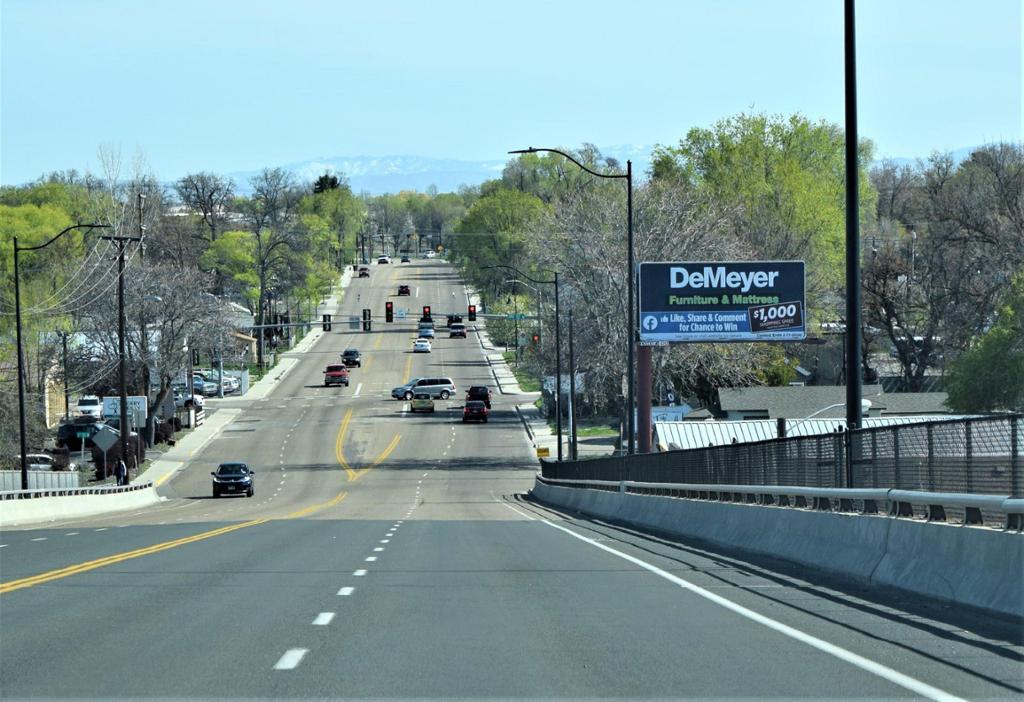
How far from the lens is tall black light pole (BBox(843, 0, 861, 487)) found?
2041 cm

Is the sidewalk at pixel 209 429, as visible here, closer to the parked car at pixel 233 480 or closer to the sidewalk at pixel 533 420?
the parked car at pixel 233 480

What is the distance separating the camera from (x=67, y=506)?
45625 mm

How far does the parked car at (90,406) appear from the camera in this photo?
317 ft

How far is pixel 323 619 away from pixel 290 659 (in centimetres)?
258

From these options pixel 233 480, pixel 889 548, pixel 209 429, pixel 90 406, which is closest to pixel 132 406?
pixel 209 429

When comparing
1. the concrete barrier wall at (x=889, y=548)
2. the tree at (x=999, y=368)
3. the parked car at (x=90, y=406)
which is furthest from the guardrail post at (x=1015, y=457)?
the parked car at (x=90, y=406)

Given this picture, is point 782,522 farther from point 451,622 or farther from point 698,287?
point 698,287

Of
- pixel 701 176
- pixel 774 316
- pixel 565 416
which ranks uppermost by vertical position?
pixel 701 176

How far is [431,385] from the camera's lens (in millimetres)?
110125

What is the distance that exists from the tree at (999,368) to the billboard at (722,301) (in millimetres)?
14343

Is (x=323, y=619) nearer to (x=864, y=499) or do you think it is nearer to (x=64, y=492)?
(x=864, y=499)

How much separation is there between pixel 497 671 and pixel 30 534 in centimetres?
2383

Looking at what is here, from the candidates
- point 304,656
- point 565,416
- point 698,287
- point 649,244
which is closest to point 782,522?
point 304,656

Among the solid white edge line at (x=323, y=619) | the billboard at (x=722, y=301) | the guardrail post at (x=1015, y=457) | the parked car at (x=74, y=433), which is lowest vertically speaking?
the parked car at (x=74, y=433)
